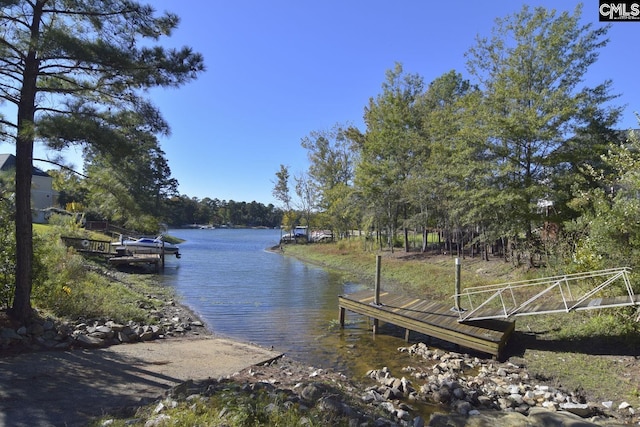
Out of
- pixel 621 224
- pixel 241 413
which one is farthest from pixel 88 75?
pixel 621 224

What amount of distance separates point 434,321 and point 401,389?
3309 millimetres

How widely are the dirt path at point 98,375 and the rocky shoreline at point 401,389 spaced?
498 mm

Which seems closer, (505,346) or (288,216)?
(505,346)

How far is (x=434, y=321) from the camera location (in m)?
10.1

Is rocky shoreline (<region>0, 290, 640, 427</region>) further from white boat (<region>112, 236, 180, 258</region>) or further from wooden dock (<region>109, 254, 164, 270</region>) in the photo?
white boat (<region>112, 236, 180, 258</region>)

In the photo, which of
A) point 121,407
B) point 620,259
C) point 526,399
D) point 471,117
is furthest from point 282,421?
point 471,117

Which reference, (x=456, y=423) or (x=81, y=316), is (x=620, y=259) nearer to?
(x=456, y=423)

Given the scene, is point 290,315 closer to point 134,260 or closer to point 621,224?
point 621,224

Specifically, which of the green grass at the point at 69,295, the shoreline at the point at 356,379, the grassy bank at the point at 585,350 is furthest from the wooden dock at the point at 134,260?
the grassy bank at the point at 585,350

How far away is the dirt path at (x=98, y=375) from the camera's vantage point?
4.71 m

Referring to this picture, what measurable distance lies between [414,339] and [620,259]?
17.5ft

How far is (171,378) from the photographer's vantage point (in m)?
6.33

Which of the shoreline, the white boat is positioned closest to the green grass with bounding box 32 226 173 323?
the shoreline

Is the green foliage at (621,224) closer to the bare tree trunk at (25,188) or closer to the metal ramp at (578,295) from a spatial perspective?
the metal ramp at (578,295)
